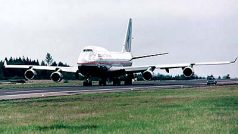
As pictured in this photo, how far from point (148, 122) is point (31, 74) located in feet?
171

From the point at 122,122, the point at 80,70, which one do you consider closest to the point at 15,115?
the point at 122,122

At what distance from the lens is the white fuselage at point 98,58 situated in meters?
66.9

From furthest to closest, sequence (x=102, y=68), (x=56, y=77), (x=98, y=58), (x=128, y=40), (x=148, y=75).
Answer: (x=128, y=40)
(x=102, y=68)
(x=98, y=58)
(x=56, y=77)
(x=148, y=75)

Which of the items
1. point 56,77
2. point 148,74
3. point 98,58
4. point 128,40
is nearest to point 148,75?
point 148,74

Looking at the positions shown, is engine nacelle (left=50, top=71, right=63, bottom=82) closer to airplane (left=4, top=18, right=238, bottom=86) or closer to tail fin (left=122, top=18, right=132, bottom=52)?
airplane (left=4, top=18, right=238, bottom=86)

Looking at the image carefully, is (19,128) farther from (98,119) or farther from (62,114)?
(62,114)

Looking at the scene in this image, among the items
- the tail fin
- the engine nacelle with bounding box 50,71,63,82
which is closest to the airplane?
the engine nacelle with bounding box 50,71,63,82

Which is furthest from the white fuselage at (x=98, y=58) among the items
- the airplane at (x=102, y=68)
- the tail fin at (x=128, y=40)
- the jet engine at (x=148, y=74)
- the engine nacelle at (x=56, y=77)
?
the tail fin at (x=128, y=40)

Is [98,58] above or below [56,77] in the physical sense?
above

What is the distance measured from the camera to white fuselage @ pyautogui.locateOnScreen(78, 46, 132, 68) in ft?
219

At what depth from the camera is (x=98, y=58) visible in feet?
226

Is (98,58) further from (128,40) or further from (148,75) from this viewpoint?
(128,40)

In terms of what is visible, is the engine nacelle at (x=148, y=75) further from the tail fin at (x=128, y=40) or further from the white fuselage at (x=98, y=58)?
the tail fin at (x=128, y=40)

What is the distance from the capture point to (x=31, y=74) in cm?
6788
